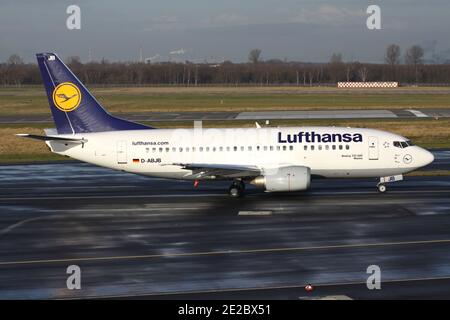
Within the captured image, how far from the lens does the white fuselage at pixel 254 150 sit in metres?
41.4

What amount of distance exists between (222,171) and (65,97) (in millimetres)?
10303

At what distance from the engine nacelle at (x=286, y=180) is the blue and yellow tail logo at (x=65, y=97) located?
462 inches

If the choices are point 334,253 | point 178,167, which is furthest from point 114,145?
point 334,253

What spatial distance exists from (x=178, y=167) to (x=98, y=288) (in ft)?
60.6

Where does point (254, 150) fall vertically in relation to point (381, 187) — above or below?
above

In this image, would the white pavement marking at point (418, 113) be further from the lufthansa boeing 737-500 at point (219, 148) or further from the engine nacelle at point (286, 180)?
the engine nacelle at point (286, 180)

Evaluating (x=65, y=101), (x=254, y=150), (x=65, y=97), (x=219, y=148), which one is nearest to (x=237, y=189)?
(x=254, y=150)

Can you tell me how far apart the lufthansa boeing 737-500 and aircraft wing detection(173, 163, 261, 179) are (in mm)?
54

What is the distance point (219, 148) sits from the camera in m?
41.8

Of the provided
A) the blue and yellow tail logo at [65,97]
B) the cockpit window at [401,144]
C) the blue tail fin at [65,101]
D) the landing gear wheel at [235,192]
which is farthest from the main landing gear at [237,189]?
the blue and yellow tail logo at [65,97]

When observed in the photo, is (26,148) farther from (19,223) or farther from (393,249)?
(393,249)

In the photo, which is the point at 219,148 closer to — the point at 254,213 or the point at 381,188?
the point at 254,213

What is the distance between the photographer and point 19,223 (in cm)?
3519
